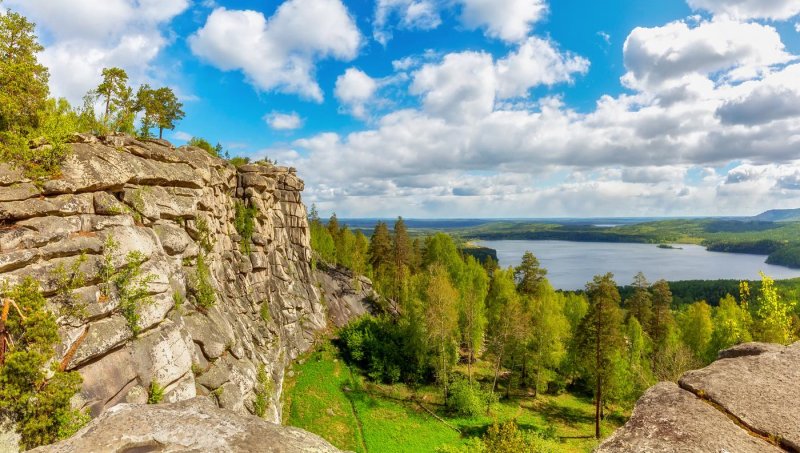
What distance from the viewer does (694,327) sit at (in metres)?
44.9

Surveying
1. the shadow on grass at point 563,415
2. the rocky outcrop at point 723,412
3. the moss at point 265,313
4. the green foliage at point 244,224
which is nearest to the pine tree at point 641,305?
the shadow on grass at point 563,415

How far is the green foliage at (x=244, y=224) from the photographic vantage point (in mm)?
36891

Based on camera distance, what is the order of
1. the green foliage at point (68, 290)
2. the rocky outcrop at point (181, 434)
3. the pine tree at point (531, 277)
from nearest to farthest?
the rocky outcrop at point (181, 434) → the green foliage at point (68, 290) → the pine tree at point (531, 277)

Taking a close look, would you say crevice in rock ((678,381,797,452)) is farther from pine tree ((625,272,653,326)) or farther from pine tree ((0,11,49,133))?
pine tree ((625,272,653,326))

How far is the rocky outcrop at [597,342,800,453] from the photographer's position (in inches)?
144

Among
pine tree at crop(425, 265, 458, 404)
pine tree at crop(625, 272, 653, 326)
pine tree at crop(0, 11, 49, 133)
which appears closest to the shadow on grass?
pine tree at crop(425, 265, 458, 404)

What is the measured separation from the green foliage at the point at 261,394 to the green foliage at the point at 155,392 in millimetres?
8102

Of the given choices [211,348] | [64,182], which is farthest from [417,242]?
[64,182]

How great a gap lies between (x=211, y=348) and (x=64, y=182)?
10.1 metres

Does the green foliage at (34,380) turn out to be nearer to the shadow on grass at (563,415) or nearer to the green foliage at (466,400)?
the green foliage at (466,400)

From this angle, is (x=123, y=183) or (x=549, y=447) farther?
(x=549, y=447)

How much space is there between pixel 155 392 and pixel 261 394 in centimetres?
930

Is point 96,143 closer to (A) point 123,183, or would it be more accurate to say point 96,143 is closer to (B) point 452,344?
(A) point 123,183

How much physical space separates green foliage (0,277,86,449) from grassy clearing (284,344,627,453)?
18936mm
